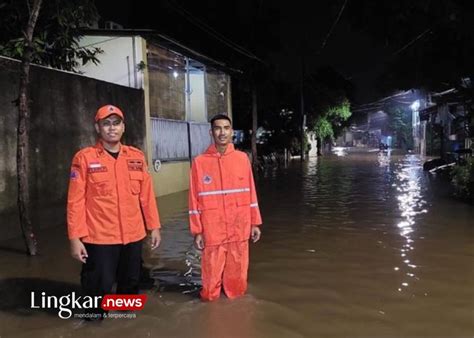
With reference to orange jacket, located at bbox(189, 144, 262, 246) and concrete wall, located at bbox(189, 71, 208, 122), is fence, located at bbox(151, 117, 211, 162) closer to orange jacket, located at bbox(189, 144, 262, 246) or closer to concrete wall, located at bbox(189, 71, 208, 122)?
concrete wall, located at bbox(189, 71, 208, 122)

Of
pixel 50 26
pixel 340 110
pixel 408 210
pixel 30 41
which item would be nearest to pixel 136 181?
pixel 30 41

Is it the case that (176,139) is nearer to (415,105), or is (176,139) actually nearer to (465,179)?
(465,179)

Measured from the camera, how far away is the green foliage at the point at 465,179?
11.3m

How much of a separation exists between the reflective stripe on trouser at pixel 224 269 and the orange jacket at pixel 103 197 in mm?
787

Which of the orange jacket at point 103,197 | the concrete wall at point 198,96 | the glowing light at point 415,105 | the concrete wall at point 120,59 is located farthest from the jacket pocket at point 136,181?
the glowing light at point 415,105

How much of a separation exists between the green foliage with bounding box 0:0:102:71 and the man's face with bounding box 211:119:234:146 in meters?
3.68

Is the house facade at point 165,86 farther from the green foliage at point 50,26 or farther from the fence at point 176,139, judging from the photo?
the green foliage at point 50,26

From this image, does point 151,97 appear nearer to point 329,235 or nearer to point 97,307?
point 329,235

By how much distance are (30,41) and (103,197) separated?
Answer: 3.82 m

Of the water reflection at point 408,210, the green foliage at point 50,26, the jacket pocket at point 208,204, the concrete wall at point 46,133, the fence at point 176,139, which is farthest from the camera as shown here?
the fence at point 176,139

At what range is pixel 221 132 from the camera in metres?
4.77

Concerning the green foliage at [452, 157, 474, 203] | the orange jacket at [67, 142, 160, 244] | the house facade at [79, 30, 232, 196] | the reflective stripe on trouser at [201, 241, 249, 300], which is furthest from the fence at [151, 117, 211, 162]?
the orange jacket at [67, 142, 160, 244]

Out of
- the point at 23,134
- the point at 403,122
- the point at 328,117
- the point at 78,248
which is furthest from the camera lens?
the point at 403,122

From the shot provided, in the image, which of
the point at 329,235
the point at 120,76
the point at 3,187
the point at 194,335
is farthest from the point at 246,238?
the point at 120,76
